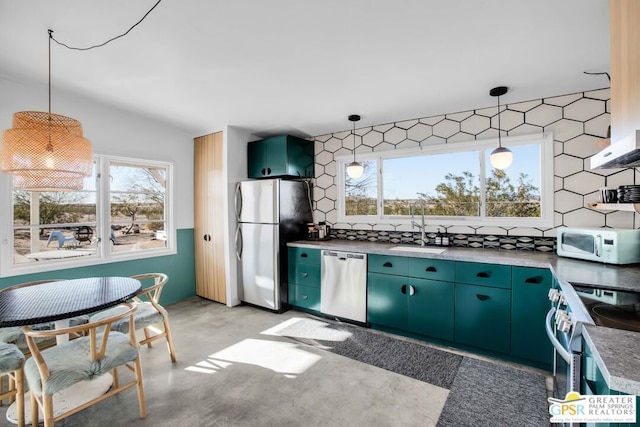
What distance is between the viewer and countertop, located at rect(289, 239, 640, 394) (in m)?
0.81

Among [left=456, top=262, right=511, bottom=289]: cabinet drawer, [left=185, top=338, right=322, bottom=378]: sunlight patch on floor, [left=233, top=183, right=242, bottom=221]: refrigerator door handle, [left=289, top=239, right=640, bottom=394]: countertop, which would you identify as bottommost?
[left=185, top=338, right=322, bottom=378]: sunlight patch on floor

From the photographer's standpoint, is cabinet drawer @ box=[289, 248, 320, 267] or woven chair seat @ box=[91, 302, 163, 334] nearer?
woven chair seat @ box=[91, 302, 163, 334]

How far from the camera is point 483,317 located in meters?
2.53

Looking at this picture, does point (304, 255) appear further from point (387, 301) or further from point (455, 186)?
point (455, 186)

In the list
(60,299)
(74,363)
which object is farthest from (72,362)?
(60,299)

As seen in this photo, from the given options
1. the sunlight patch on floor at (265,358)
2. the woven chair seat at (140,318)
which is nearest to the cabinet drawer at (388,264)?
the sunlight patch on floor at (265,358)

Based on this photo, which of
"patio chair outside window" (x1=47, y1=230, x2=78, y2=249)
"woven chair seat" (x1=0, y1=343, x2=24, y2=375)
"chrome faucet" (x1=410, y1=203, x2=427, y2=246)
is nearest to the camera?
"woven chair seat" (x1=0, y1=343, x2=24, y2=375)

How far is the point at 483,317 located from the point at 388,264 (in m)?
0.95

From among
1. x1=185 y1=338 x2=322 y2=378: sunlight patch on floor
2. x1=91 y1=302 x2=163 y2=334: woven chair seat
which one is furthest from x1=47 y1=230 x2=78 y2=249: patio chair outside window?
x1=185 y1=338 x2=322 y2=378: sunlight patch on floor

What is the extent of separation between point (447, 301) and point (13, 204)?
14.1 feet

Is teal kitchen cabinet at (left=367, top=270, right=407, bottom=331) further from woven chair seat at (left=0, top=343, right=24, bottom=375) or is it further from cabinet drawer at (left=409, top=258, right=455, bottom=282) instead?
woven chair seat at (left=0, top=343, right=24, bottom=375)

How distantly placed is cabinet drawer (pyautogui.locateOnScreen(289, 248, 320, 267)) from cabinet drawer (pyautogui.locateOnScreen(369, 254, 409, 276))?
72cm

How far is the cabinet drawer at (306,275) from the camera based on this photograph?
3.54 metres

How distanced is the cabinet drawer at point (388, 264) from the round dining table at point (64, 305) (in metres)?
2.16
